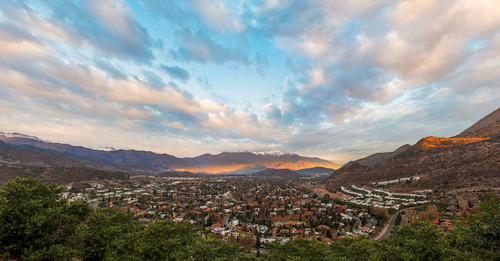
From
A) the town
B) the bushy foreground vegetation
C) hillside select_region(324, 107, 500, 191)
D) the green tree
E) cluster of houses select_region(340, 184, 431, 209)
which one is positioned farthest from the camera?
hillside select_region(324, 107, 500, 191)

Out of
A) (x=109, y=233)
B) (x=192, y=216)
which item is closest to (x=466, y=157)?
(x=192, y=216)

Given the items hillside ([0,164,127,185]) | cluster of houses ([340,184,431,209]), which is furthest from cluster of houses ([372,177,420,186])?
hillside ([0,164,127,185])

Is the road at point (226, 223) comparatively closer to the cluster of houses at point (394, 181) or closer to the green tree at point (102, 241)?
the green tree at point (102, 241)

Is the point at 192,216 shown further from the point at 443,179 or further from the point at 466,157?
the point at 466,157

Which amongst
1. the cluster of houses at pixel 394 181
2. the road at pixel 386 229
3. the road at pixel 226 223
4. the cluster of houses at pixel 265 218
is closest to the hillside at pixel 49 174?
the cluster of houses at pixel 265 218

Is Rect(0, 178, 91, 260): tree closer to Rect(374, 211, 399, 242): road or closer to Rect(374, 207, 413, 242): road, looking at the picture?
Rect(374, 211, 399, 242): road

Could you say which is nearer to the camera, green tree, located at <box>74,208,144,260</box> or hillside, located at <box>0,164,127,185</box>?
green tree, located at <box>74,208,144,260</box>
